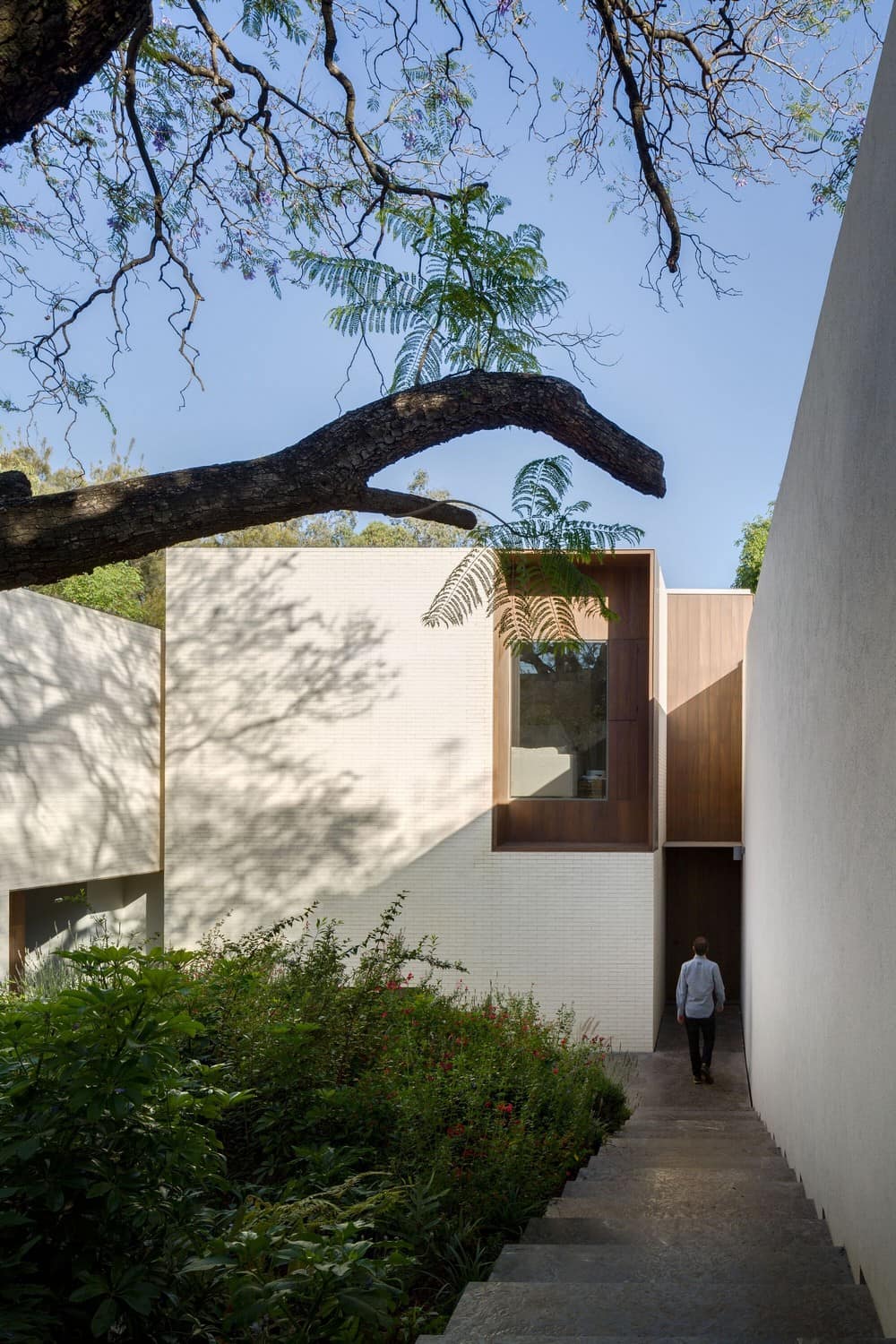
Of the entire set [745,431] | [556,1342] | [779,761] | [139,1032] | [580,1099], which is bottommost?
[580,1099]

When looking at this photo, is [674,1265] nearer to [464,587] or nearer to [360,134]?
[464,587]

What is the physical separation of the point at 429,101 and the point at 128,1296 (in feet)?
18.9

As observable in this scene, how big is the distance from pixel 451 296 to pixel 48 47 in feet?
3.79

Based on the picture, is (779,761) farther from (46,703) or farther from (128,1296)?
(46,703)

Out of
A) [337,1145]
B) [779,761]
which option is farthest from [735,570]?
[337,1145]

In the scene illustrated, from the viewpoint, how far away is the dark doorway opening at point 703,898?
17.0 meters

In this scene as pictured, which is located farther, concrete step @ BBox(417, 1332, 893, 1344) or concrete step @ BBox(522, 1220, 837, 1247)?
concrete step @ BBox(522, 1220, 837, 1247)

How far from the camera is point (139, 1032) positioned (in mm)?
2709

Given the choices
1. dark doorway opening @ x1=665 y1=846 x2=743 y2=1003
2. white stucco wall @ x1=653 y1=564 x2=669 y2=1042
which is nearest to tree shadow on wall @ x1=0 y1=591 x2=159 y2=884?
white stucco wall @ x1=653 y1=564 x2=669 y2=1042

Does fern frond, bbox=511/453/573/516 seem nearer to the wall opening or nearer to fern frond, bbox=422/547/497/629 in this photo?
fern frond, bbox=422/547/497/629

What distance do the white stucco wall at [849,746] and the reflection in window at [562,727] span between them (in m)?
7.69

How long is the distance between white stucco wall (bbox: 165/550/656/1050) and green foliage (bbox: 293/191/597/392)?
9969 millimetres

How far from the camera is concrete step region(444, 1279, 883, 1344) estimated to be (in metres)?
2.60

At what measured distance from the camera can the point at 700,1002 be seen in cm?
1078
